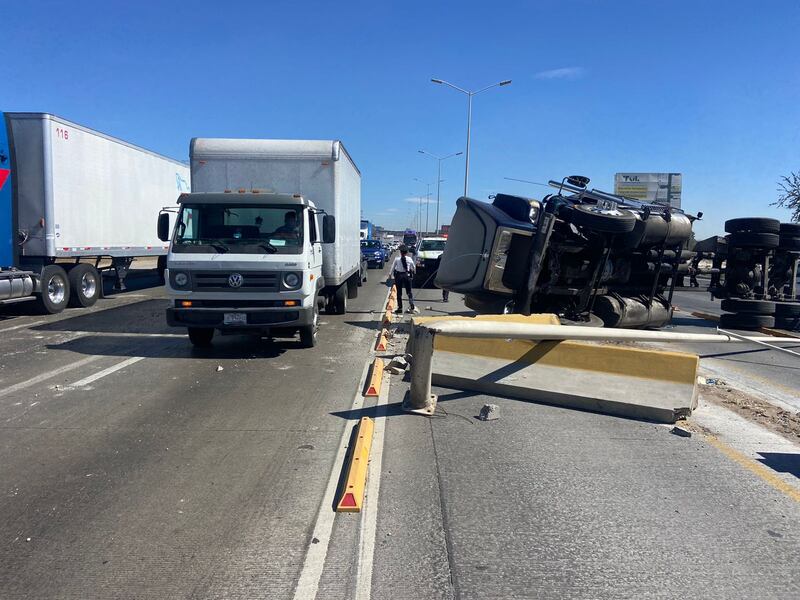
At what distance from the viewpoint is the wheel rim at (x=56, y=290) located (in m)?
13.8

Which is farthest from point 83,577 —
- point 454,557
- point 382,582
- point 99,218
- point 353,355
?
point 99,218

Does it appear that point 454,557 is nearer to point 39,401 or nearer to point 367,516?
point 367,516

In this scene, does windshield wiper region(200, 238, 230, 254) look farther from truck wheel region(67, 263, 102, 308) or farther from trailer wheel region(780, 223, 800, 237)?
trailer wheel region(780, 223, 800, 237)

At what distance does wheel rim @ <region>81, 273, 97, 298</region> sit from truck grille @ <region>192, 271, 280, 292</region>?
779 cm

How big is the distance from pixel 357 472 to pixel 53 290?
1227cm

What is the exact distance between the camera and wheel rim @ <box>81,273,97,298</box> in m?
15.2

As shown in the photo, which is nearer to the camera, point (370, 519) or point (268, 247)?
point (370, 519)

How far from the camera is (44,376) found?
8.02 m

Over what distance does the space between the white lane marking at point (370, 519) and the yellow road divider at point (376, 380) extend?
947 mm

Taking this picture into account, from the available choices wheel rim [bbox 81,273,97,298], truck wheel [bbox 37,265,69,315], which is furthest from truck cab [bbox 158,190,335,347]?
wheel rim [bbox 81,273,97,298]

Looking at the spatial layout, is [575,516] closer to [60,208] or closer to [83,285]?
[60,208]

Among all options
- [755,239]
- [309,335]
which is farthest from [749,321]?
[309,335]

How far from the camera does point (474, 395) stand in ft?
Answer: 23.3

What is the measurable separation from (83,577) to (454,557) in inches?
81.5
